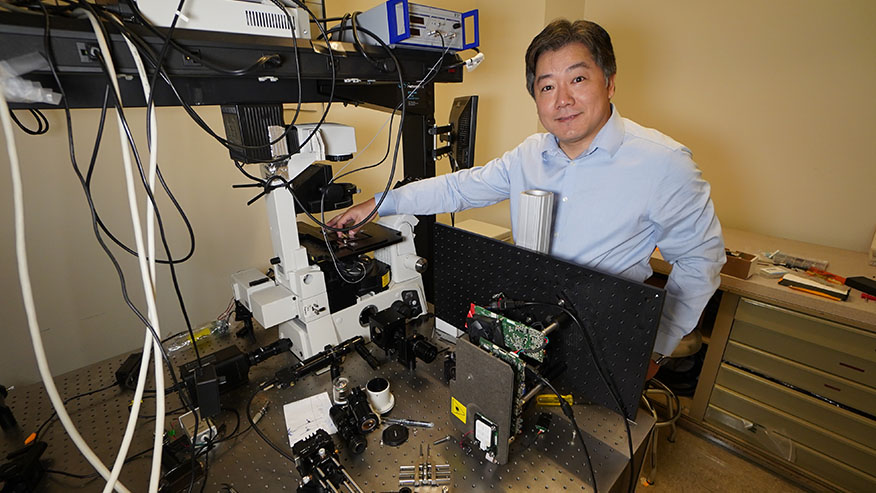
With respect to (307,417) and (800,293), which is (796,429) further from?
(307,417)

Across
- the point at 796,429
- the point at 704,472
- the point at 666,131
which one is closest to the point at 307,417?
the point at 704,472

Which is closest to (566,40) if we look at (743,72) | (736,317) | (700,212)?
(700,212)

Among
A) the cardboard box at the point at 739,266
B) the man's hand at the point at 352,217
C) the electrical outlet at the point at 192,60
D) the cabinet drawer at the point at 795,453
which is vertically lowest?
the cabinet drawer at the point at 795,453

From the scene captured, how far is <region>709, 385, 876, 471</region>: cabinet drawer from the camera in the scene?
138cm

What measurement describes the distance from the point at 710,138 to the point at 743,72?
1.05 ft

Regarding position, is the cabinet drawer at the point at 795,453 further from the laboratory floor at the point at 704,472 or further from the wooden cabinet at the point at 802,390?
the laboratory floor at the point at 704,472

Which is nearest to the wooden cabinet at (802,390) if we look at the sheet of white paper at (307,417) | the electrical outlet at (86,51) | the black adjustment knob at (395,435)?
the black adjustment knob at (395,435)

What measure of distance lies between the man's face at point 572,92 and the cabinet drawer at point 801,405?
1349 mm

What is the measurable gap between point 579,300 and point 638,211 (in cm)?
42

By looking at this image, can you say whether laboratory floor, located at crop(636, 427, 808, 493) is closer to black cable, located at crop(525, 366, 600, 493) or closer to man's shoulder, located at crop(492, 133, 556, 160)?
black cable, located at crop(525, 366, 600, 493)

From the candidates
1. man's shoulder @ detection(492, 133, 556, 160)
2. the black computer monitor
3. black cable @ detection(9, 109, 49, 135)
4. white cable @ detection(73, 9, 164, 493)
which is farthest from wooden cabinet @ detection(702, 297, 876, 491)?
black cable @ detection(9, 109, 49, 135)

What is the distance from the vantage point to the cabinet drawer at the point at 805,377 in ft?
4.38

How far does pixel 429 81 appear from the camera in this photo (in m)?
1.11

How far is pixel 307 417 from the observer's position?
90cm
